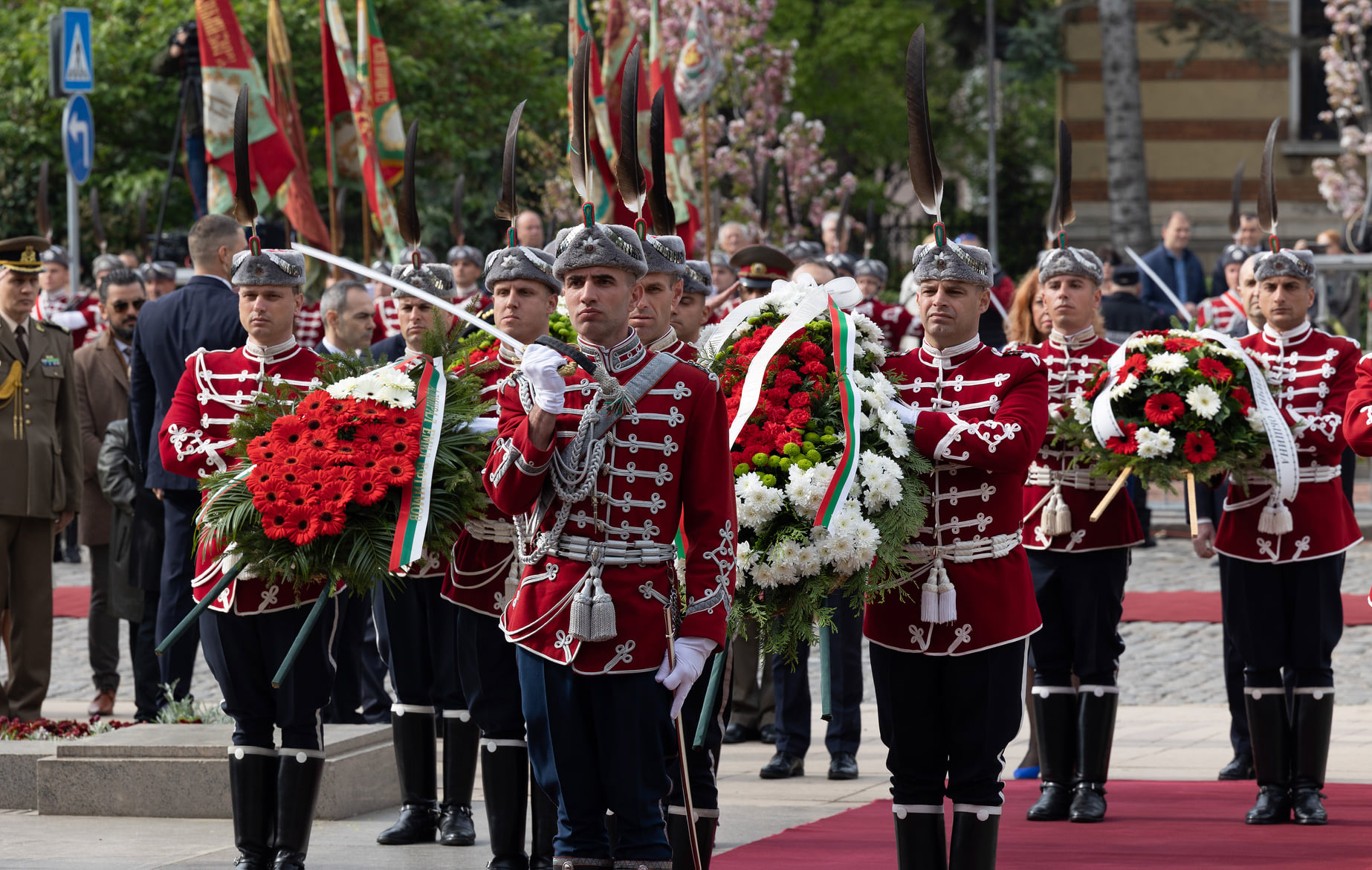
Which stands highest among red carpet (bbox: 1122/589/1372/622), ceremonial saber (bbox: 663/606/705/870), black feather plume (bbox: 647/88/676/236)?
black feather plume (bbox: 647/88/676/236)

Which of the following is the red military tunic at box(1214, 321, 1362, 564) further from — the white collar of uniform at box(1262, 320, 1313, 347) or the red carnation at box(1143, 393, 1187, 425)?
the red carnation at box(1143, 393, 1187, 425)

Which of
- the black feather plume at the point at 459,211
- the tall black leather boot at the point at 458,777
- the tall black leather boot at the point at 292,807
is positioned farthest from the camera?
the black feather plume at the point at 459,211

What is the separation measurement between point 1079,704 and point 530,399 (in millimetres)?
3579

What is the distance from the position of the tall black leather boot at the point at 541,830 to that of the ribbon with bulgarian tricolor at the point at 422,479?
Result: 88 centimetres

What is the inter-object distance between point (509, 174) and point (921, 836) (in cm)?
252

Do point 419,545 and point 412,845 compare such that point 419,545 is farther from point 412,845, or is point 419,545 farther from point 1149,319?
point 1149,319

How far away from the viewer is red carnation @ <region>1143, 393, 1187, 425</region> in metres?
Result: 7.36

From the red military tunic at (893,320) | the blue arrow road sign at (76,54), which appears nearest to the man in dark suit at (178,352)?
the red military tunic at (893,320)

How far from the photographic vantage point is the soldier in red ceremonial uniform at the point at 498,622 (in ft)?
21.0

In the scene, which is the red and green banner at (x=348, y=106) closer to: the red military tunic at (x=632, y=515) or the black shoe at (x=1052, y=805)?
the black shoe at (x=1052, y=805)

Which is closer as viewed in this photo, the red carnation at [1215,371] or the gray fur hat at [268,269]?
the gray fur hat at [268,269]

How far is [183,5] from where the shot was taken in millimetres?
30797

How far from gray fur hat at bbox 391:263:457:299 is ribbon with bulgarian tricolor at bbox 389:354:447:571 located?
961mm

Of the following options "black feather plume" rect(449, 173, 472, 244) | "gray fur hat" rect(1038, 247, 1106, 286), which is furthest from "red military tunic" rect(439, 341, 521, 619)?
"black feather plume" rect(449, 173, 472, 244)
